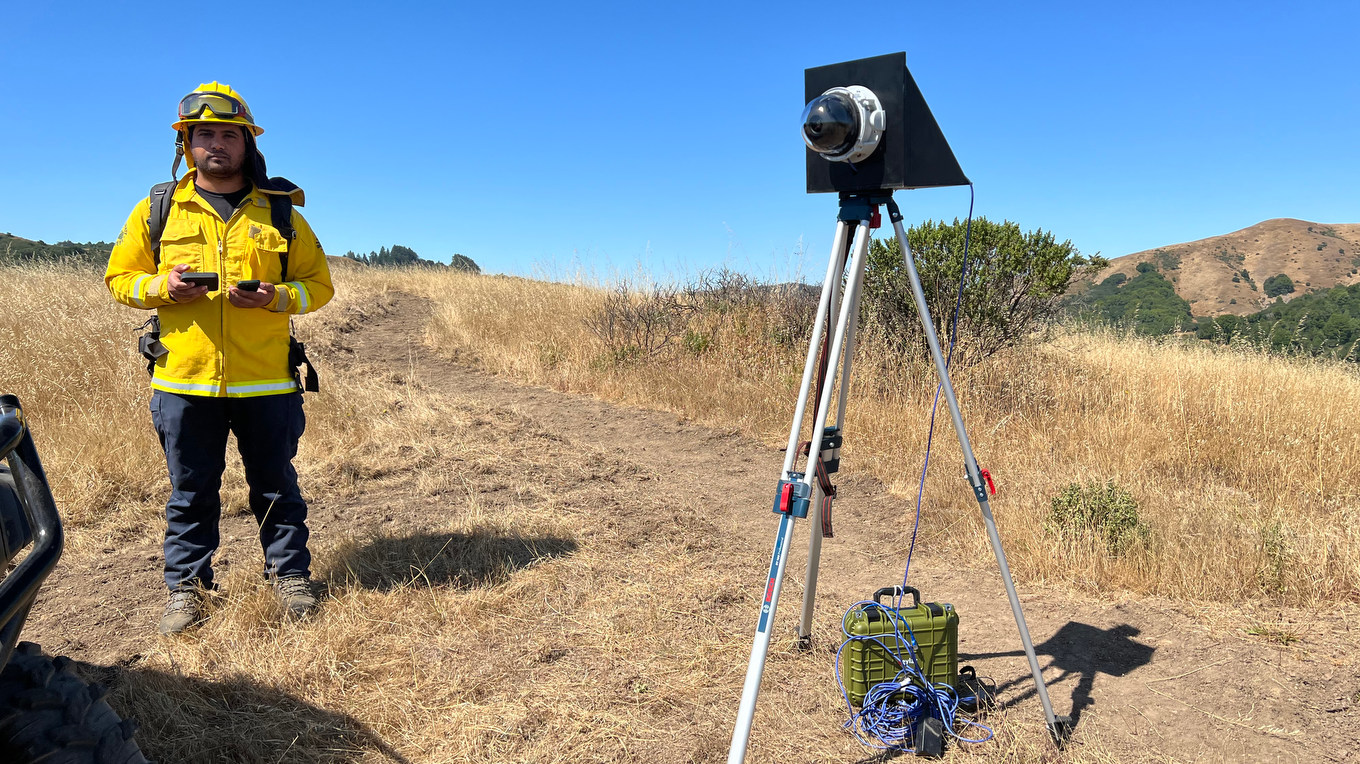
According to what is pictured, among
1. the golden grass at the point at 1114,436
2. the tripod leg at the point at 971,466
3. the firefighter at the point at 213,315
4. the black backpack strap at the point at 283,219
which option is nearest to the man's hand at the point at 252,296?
the firefighter at the point at 213,315

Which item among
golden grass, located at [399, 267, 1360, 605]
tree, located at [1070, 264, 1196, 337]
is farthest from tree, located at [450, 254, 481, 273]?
tree, located at [1070, 264, 1196, 337]

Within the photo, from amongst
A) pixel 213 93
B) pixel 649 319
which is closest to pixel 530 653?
pixel 213 93

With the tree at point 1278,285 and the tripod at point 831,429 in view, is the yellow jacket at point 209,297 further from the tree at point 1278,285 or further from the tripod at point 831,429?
the tree at point 1278,285

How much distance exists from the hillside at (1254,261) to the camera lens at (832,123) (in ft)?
177

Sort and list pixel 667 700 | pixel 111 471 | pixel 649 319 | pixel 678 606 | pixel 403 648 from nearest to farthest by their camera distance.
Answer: pixel 667 700, pixel 403 648, pixel 678 606, pixel 111 471, pixel 649 319

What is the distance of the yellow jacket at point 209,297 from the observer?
9.59 ft

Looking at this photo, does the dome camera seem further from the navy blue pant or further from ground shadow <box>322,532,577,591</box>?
ground shadow <box>322,532,577,591</box>

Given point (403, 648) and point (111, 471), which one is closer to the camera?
point (403, 648)

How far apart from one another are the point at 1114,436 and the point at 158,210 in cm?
568

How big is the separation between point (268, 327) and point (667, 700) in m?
2.18

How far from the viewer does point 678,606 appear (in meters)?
3.49

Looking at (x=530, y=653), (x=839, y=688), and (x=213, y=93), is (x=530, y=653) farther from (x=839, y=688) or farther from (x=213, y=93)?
(x=213, y=93)

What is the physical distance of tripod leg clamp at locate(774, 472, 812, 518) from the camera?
2064 mm

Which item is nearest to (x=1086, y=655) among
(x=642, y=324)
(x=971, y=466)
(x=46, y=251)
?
(x=971, y=466)
